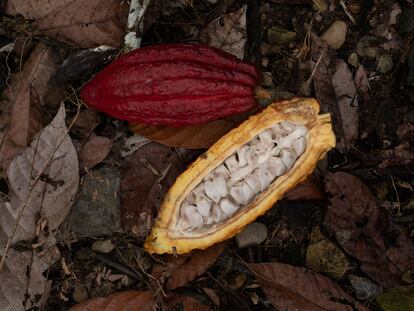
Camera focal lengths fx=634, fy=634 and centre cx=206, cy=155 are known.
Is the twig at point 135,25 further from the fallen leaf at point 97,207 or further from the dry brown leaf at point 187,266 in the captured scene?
the dry brown leaf at point 187,266

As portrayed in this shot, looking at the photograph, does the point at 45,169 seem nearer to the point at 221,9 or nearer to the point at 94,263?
the point at 94,263

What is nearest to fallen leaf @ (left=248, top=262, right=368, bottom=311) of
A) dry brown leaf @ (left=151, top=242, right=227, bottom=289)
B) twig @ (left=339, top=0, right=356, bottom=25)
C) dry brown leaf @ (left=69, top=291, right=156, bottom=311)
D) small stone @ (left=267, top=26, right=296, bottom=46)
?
dry brown leaf @ (left=151, top=242, right=227, bottom=289)

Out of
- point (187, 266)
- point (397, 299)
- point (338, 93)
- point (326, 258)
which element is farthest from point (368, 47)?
point (187, 266)

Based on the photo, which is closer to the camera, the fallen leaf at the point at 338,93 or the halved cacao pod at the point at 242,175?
the halved cacao pod at the point at 242,175

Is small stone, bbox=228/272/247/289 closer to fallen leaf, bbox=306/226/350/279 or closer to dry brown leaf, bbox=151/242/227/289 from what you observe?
dry brown leaf, bbox=151/242/227/289

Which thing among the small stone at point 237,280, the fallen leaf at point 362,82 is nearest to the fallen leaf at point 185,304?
the small stone at point 237,280

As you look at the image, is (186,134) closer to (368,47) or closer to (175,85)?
(175,85)

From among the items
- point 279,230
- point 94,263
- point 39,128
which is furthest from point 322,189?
point 39,128
